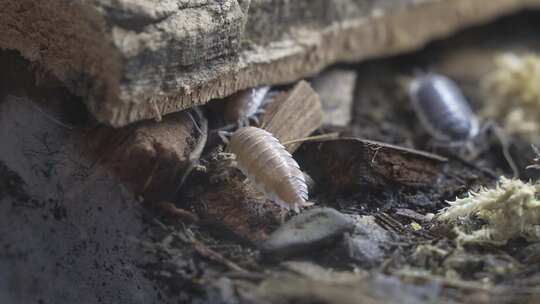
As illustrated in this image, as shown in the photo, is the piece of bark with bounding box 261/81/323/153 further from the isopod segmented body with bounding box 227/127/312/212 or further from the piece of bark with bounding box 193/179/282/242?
the piece of bark with bounding box 193/179/282/242

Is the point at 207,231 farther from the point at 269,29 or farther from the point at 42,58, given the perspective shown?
the point at 269,29

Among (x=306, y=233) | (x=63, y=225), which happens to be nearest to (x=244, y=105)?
(x=306, y=233)

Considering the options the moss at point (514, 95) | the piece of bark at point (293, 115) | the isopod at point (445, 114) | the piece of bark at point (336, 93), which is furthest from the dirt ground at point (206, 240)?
the moss at point (514, 95)

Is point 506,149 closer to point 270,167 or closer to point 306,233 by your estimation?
point 270,167

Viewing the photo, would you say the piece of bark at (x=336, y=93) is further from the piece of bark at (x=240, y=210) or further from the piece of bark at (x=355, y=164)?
the piece of bark at (x=240, y=210)

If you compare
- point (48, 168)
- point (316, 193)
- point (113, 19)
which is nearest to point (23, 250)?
point (48, 168)

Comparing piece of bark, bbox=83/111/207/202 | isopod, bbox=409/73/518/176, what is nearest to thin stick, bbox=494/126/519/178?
isopod, bbox=409/73/518/176
